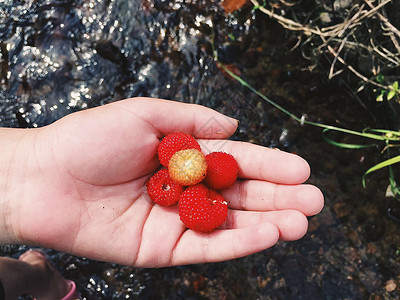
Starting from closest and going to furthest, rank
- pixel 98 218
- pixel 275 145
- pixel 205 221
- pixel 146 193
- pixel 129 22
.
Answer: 1. pixel 205 221
2. pixel 98 218
3. pixel 146 193
4. pixel 275 145
5. pixel 129 22

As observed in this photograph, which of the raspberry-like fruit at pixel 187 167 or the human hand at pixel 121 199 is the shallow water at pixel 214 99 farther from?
the raspberry-like fruit at pixel 187 167

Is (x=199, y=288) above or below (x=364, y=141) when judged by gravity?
below

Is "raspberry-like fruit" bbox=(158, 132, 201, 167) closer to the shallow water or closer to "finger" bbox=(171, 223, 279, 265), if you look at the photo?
"finger" bbox=(171, 223, 279, 265)

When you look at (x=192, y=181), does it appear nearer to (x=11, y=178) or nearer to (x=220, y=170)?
(x=220, y=170)

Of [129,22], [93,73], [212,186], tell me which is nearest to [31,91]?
[93,73]

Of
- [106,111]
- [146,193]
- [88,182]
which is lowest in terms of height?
[146,193]

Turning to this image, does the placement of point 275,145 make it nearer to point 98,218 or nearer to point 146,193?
point 146,193

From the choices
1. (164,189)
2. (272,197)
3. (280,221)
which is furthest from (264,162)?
(164,189)

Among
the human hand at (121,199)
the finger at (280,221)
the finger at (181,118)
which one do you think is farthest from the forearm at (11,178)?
the finger at (280,221)
